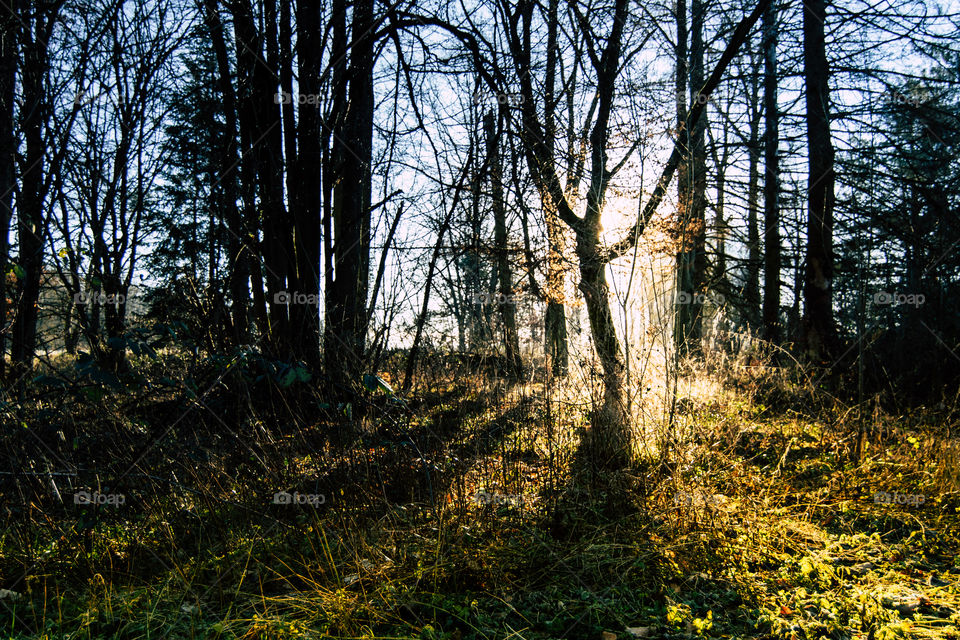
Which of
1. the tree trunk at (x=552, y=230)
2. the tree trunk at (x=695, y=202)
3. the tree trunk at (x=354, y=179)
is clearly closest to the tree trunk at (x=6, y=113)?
the tree trunk at (x=354, y=179)

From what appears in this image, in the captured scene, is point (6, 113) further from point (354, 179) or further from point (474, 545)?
point (474, 545)

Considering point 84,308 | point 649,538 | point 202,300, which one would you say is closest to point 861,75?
point 649,538

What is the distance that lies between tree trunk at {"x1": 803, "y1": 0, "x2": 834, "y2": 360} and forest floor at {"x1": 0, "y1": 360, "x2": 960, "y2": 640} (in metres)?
3.39

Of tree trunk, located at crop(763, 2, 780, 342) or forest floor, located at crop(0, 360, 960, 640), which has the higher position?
tree trunk, located at crop(763, 2, 780, 342)

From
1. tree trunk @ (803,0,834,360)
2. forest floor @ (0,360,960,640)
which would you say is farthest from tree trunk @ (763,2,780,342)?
forest floor @ (0,360,960,640)

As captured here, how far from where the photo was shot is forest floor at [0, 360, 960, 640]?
7.60ft

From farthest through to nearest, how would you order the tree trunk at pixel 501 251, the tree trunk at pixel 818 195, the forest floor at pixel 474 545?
the tree trunk at pixel 818 195 → the tree trunk at pixel 501 251 → the forest floor at pixel 474 545

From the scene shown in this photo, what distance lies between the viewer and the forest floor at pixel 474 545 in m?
2.32

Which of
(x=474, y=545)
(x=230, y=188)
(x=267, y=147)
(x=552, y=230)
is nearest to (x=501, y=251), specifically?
(x=552, y=230)

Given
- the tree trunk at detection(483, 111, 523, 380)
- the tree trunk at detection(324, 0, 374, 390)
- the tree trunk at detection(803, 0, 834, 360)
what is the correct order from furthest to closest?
the tree trunk at detection(803, 0, 834, 360), the tree trunk at detection(324, 0, 374, 390), the tree trunk at detection(483, 111, 523, 380)

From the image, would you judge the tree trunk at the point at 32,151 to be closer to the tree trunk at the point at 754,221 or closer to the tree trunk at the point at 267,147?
the tree trunk at the point at 267,147

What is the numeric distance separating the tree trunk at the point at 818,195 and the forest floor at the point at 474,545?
11.1 ft

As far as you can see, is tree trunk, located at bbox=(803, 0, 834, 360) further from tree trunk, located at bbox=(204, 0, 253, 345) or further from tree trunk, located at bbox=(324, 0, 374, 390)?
tree trunk, located at bbox=(204, 0, 253, 345)

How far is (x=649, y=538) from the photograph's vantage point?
3.04m
